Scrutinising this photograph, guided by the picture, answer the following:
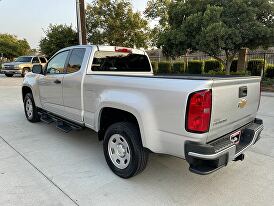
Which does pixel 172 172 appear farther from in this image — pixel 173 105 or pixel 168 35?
pixel 168 35

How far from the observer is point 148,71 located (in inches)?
210

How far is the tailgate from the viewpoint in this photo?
2.80 m

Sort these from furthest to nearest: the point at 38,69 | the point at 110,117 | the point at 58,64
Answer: the point at 38,69 → the point at 58,64 → the point at 110,117

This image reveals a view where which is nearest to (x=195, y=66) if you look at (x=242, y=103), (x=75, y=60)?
(x=75, y=60)

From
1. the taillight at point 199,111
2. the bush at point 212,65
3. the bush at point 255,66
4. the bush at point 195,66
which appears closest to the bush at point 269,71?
the bush at point 255,66

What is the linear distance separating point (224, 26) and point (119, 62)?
807cm

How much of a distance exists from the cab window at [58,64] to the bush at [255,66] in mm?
11600

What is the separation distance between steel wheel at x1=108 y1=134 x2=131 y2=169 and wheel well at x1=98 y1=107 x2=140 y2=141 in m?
0.27

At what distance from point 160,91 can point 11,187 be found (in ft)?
7.38

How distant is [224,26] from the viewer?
11.4 m

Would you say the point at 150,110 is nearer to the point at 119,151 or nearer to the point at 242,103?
the point at 119,151

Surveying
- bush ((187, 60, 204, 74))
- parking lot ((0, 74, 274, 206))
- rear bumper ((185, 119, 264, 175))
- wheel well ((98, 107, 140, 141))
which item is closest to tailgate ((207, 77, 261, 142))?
rear bumper ((185, 119, 264, 175))

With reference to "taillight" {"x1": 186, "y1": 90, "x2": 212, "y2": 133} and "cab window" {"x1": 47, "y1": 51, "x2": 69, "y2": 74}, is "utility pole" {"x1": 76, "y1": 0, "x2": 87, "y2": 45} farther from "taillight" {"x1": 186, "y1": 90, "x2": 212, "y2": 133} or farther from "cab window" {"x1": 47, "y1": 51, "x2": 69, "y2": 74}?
"taillight" {"x1": 186, "y1": 90, "x2": 212, "y2": 133}

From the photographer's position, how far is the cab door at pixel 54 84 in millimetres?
4916
